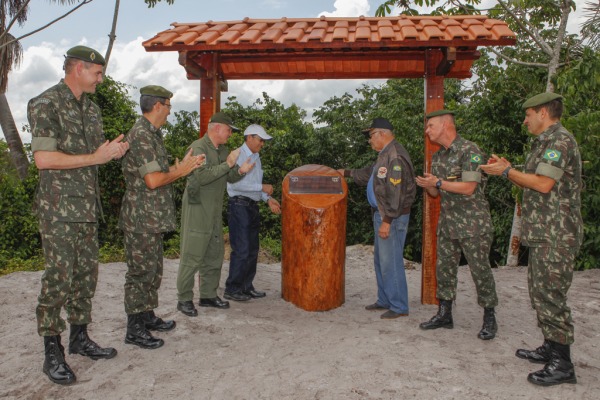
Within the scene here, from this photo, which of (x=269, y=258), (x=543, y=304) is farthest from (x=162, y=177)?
(x=269, y=258)

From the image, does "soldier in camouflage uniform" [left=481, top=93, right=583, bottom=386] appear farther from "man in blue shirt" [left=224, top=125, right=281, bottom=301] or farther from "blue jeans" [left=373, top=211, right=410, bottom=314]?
"man in blue shirt" [left=224, top=125, right=281, bottom=301]

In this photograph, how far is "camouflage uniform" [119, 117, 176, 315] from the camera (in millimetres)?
4188

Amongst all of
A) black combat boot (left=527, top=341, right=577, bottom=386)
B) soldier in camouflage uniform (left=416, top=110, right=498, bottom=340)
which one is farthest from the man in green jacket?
black combat boot (left=527, top=341, right=577, bottom=386)

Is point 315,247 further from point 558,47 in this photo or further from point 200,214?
point 558,47

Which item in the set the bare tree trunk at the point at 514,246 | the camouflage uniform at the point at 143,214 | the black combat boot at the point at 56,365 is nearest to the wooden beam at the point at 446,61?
the camouflage uniform at the point at 143,214

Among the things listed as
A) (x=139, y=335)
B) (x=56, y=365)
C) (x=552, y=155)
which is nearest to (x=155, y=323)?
(x=139, y=335)

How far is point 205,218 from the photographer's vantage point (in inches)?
206

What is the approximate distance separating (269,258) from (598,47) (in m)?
7.09

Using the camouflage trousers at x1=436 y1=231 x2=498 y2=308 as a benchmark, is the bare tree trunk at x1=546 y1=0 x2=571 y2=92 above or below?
above

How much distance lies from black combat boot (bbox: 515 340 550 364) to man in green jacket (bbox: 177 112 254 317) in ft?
9.67

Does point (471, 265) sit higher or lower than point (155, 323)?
higher

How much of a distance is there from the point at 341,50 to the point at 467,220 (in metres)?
2.45

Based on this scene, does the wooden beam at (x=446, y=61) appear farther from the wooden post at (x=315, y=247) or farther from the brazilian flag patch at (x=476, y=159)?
the wooden post at (x=315, y=247)

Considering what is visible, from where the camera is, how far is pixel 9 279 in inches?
279
